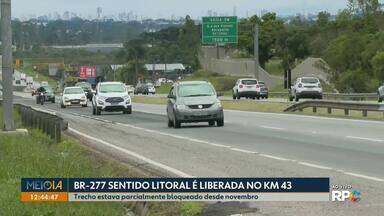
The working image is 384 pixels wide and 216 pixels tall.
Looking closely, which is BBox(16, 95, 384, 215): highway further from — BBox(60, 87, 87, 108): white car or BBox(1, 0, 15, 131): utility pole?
BBox(60, 87, 87, 108): white car

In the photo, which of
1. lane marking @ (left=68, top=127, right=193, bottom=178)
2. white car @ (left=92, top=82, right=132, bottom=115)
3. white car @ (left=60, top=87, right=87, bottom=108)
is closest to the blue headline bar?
lane marking @ (left=68, top=127, right=193, bottom=178)

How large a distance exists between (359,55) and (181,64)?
273 ft

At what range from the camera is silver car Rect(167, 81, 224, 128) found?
28.3 metres

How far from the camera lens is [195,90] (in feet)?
96.5

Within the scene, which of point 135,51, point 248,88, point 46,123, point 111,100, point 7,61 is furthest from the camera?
point 135,51

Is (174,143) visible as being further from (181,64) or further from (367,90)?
(181,64)

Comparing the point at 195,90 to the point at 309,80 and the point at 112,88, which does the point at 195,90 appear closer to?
the point at 112,88

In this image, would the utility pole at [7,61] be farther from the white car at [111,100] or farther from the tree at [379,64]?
the tree at [379,64]

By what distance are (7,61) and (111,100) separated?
803 inches

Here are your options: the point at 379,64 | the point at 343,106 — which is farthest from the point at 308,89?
the point at 379,64

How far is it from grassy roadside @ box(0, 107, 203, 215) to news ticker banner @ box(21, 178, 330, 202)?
1354 mm

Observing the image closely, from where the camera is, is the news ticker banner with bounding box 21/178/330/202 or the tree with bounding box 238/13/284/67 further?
the tree with bounding box 238/13/284/67

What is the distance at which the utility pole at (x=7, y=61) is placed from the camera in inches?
859

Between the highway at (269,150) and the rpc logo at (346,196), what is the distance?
12 centimetres
